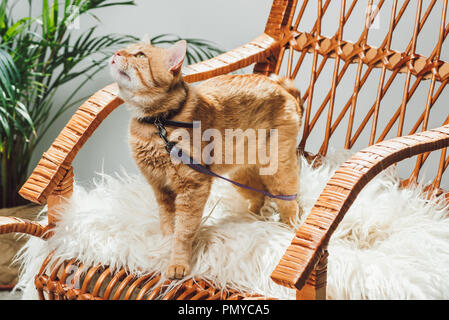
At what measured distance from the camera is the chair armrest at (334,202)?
2.00 ft

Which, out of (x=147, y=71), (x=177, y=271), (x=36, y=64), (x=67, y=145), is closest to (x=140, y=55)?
(x=147, y=71)

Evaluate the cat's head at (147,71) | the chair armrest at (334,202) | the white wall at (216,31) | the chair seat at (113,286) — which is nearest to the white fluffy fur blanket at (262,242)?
the chair seat at (113,286)

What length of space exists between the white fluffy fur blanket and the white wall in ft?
1.80

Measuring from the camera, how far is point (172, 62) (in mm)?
775

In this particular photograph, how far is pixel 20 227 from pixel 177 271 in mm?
309

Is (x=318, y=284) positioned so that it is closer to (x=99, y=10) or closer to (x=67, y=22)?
(x=67, y=22)

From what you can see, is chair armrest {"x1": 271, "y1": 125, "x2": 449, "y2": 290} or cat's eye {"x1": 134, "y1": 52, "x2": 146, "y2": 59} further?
cat's eye {"x1": 134, "y1": 52, "x2": 146, "y2": 59}

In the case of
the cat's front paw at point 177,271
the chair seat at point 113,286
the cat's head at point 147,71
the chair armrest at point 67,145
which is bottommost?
the chair seat at point 113,286

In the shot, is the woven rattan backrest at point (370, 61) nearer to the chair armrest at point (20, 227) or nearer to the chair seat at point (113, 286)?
the chair seat at point (113, 286)

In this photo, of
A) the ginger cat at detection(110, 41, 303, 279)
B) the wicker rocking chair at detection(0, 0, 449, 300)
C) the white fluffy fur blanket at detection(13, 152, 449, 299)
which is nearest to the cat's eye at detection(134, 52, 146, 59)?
the ginger cat at detection(110, 41, 303, 279)

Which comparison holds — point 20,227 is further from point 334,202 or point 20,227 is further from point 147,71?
point 334,202

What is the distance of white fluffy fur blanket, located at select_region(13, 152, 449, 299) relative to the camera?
0.76 metres

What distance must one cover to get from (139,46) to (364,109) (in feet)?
3.23

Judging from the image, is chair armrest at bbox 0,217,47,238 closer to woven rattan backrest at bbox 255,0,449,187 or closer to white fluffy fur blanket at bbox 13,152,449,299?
white fluffy fur blanket at bbox 13,152,449,299
